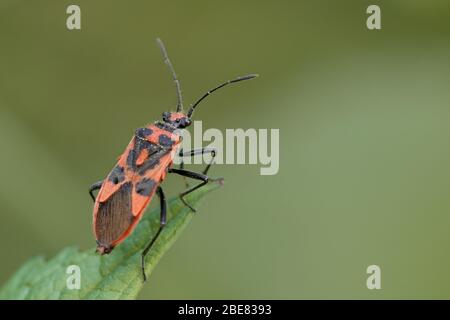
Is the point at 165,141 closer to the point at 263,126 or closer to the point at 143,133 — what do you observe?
the point at 143,133

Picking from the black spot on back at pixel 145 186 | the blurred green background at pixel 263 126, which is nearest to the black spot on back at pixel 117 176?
the black spot on back at pixel 145 186

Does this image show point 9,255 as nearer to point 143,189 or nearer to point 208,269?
Result: point 208,269

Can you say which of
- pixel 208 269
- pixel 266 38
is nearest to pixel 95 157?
pixel 208 269

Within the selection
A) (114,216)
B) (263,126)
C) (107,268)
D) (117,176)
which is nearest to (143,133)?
(117,176)

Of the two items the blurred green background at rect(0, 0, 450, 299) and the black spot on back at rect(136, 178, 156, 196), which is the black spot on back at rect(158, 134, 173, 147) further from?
the blurred green background at rect(0, 0, 450, 299)

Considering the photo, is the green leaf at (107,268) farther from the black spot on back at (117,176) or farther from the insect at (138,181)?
the black spot on back at (117,176)

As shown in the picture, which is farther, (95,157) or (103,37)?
(103,37)

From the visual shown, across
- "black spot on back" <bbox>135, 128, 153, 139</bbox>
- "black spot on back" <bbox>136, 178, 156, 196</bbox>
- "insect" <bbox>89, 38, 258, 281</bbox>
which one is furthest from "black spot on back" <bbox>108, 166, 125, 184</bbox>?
"black spot on back" <bbox>135, 128, 153, 139</bbox>
